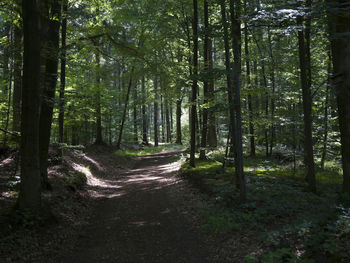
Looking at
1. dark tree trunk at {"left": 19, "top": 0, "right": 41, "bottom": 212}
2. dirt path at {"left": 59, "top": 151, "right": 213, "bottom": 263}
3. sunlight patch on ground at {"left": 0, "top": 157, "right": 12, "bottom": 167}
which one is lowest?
dirt path at {"left": 59, "top": 151, "right": 213, "bottom": 263}

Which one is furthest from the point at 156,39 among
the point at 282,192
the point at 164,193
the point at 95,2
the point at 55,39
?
the point at 282,192

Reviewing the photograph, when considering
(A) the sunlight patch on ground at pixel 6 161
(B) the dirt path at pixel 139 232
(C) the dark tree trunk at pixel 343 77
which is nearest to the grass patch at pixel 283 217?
(B) the dirt path at pixel 139 232

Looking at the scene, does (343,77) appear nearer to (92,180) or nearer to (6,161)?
(92,180)

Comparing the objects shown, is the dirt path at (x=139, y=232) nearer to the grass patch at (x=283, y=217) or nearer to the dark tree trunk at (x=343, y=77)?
the grass patch at (x=283, y=217)

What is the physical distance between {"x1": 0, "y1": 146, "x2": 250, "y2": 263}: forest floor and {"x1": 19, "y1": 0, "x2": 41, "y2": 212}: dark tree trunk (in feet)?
2.28

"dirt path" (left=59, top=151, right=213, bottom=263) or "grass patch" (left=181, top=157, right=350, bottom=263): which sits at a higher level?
"grass patch" (left=181, top=157, right=350, bottom=263)

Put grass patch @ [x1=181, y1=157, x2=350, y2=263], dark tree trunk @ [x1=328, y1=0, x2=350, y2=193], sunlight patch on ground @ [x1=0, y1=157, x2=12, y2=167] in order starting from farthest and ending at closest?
1. sunlight patch on ground @ [x1=0, y1=157, x2=12, y2=167]
2. dark tree trunk @ [x1=328, y1=0, x2=350, y2=193]
3. grass patch @ [x1=181, y1=157, x2=350, y2=263]

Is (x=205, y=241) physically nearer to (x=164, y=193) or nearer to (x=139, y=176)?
(x=164, y=193)

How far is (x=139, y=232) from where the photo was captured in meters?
6.25

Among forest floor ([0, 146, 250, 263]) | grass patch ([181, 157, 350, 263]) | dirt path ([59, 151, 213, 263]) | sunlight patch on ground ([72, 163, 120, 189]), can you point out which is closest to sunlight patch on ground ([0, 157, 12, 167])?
forest floor ([0, 146, 250, 263])

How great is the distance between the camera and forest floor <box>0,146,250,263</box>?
4969 mm

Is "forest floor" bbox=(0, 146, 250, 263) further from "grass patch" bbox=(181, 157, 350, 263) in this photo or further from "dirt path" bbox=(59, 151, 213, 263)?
"grass patch" bbox=(181, 157, 350, 263)

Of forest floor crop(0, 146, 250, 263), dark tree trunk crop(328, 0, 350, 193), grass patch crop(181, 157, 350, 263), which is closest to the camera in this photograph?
grass patch crop(181, 157, 350, 263)

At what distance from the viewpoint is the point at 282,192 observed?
7.76m
